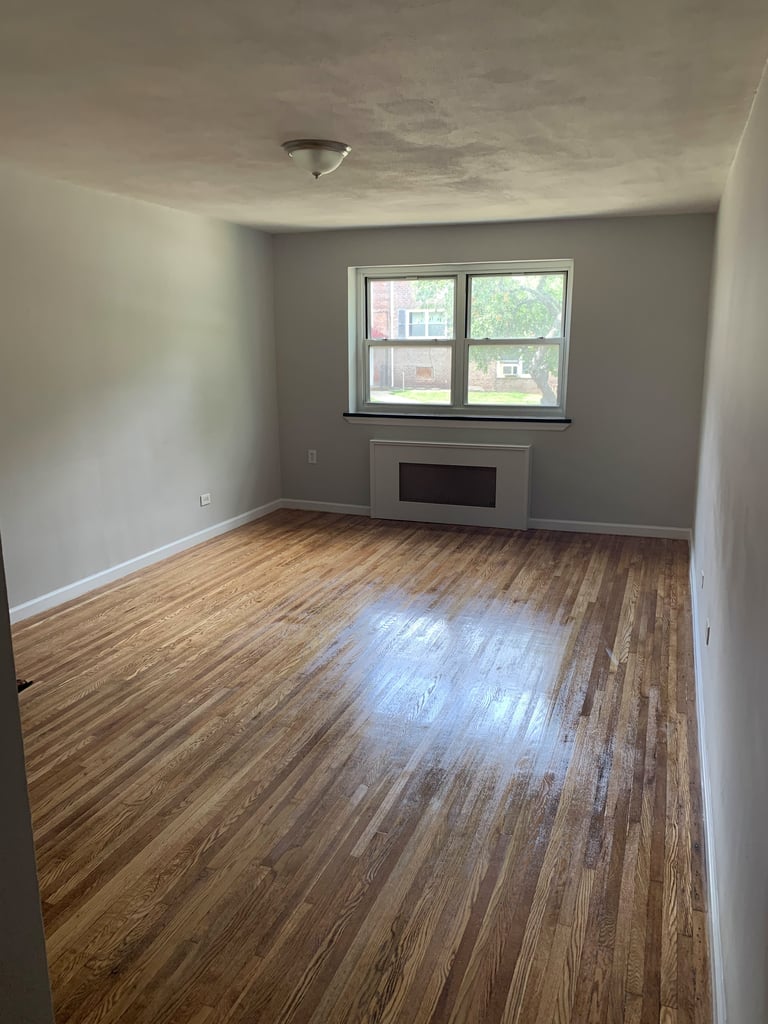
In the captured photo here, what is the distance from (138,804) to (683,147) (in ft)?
11.5

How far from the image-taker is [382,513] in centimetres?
642

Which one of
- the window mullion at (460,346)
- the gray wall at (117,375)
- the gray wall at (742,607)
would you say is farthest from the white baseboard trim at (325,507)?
the gray wall at (742,607)

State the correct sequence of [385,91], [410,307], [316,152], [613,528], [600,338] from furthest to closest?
[410,307]
[613,528]
[600,338]
[316,152]
[385,91]

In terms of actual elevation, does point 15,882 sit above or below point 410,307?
below

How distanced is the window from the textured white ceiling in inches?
63.8

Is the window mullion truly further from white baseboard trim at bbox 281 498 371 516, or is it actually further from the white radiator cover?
white baseboard trim at bbox 281 498 371 516

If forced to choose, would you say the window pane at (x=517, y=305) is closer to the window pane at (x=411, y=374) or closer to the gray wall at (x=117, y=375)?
the window pane at (x=411, y=374)

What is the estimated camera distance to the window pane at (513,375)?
593 cm

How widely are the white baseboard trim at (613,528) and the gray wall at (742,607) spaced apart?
2339mm

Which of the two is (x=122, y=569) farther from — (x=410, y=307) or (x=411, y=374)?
(x=410, y=307)

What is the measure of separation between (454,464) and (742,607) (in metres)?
4.21

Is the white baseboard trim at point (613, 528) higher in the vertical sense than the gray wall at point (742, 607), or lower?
lower

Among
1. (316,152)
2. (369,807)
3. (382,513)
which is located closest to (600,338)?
(382,513)

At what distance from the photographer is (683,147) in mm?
3330
